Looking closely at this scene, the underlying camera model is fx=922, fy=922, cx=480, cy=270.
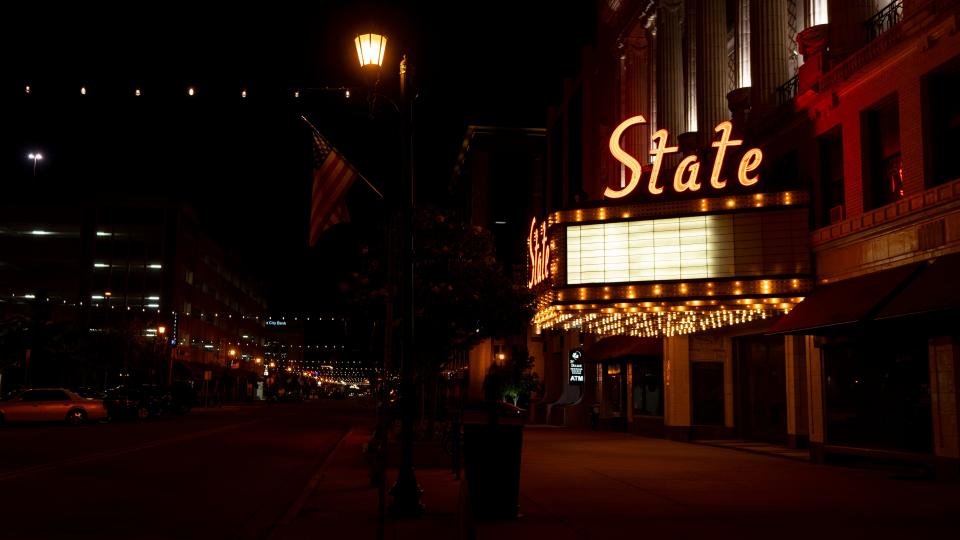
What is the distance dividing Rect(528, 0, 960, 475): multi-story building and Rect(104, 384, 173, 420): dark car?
985 inches

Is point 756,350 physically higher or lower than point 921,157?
lower

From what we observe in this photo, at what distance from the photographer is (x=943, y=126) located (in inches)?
699

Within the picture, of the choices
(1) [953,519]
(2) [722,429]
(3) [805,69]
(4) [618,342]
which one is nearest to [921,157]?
(3) [805,69]

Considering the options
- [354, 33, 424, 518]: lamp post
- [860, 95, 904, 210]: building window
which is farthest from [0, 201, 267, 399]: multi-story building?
[354, 33, 424, 518]: lamp post

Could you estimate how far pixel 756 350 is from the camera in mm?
30062

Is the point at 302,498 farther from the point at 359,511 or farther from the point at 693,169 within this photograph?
the point at 693,169

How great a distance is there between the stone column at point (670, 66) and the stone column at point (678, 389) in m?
7.02

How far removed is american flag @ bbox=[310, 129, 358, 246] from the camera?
1714cm

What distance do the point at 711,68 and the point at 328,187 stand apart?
17767mm

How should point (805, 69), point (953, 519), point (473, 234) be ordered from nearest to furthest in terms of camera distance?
1. point (953, 519)
2. point (805, 69)
3. point (473, 234)

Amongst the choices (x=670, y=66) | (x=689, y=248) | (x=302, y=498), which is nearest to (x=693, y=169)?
(x=689, y=248)

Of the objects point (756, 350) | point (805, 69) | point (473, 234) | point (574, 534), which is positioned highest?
point (805, 69)

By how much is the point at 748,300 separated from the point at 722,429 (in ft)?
30.8

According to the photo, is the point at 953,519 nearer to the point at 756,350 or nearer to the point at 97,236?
the point at 756,350
